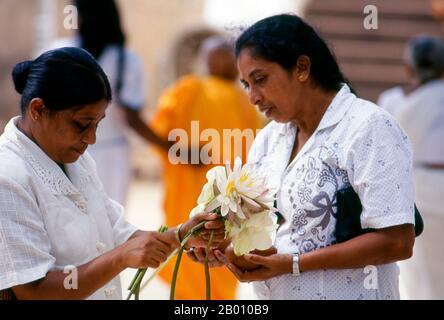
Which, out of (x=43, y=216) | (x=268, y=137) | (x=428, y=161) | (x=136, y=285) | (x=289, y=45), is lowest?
(x=136, y=285)

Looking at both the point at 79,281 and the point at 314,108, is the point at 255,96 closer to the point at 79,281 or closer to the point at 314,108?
the point at 314,108

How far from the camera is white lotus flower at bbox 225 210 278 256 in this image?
3.15 metres

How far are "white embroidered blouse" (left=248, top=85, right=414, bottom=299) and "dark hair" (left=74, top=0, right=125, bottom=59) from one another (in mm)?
2608

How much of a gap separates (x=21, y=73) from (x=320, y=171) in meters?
1.06

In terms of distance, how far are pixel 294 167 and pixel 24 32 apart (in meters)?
11.2

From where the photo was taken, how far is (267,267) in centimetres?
327

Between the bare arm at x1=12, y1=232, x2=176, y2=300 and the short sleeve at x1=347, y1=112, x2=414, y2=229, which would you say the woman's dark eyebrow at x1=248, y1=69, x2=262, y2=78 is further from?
the bare arm at x1=12, y1=232, x2=176, y2=300

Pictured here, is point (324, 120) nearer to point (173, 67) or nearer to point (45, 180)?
point (45, 180)

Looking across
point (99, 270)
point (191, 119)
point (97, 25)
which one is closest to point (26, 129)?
point (99, 270)

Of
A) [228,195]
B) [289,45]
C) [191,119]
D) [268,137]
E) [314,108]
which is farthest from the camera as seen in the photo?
[191,119]

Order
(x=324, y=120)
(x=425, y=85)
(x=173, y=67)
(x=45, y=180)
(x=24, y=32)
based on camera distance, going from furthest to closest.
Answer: (x=173, y=67) < (x=24, y=32) < (x=425, y=85) < (x=324, y=120) < (x=45, y=180)

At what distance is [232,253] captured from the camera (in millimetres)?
3326

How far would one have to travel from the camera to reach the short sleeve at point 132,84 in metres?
6.06
